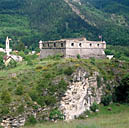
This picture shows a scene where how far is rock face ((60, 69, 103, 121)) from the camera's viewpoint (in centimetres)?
4269

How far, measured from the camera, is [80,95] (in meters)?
45.4

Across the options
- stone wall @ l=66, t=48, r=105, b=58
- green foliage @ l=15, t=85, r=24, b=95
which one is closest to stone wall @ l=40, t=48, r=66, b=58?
stone wall @ l=66, t=48, r=105, b=58

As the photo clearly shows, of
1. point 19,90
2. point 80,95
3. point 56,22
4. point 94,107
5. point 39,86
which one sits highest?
point 56,22

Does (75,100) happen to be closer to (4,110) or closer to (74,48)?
(4,110)

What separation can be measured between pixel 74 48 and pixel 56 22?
78358 mm

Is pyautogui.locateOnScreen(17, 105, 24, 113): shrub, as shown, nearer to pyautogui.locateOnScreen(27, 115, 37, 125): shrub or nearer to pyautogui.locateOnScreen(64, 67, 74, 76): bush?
pyautogui.locateOnScreen(27, 115, 37, 125): shrub

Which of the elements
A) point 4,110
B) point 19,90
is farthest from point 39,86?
point 4,110

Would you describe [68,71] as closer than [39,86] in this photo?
No

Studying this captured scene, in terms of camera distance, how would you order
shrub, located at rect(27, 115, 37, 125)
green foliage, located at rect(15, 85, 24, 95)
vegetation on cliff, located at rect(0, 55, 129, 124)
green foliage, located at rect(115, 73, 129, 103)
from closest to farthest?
shrub, located at rect(27, 115, 37, 125) → vegetation on cliff, located at rect(0, 55, 129, 124) → green foliage, located at rect(15, 85, 24, 95) → green foliage, located at rect(115, 73, 129, 103)

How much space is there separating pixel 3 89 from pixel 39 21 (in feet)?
358

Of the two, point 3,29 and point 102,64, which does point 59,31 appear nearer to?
point 3,29

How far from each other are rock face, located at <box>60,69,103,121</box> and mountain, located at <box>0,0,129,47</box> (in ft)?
167

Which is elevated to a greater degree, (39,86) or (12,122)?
(39,86)

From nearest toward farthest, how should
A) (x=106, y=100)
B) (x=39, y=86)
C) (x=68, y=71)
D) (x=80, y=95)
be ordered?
(x=39, y=86) → (x=68, y=71) → (x=80, y=95) → (x=106, y=100)
